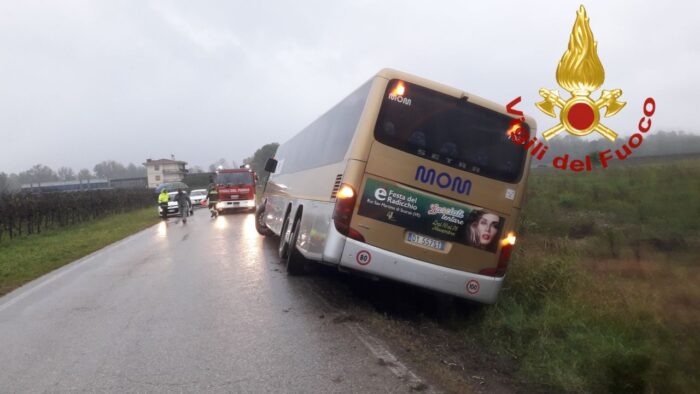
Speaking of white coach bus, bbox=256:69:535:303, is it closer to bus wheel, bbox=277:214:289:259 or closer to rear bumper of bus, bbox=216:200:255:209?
bus wheel, bbox=277:214:289:259

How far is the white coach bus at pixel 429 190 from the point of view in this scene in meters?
6.77

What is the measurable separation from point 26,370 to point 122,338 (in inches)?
41.7

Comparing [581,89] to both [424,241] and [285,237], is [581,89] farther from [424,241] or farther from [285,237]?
[285,237]

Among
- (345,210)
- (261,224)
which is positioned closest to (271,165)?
(261,224)

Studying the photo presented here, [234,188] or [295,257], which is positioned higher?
[234,188]

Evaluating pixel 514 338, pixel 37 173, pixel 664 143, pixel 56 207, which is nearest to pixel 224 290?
pixel 514 338

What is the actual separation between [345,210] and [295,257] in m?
3.00

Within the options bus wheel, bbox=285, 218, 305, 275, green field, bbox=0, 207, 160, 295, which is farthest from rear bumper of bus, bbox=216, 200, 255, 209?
bus wheel, bbox=285, 218, 305, 275

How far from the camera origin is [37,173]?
109 meters

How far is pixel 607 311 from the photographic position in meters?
6.52

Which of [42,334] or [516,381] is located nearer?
[516,381]

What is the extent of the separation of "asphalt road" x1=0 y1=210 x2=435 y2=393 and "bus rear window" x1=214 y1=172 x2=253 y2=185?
20.3 m

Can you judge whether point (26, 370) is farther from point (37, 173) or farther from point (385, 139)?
point (37, 173)

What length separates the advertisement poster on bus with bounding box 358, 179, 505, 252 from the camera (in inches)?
267
